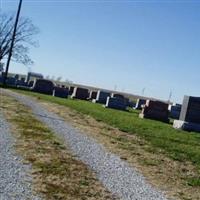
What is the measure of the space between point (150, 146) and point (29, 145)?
193 inches

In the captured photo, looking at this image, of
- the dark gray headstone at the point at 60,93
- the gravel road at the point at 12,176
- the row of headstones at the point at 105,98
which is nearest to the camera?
the gravel road at the point at 12,176

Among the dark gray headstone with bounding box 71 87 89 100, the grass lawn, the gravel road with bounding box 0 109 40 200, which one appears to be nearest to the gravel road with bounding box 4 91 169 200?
the grass lawn

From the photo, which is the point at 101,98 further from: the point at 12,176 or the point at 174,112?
the point at 12,176

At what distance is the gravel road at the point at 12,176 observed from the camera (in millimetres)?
6732

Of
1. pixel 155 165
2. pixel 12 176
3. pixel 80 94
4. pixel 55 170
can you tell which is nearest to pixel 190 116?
pixel 155 165

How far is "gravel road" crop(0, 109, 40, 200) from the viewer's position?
673cm

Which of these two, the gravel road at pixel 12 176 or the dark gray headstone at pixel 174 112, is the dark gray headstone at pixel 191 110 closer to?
the dark gray headstone at pixel 174 112

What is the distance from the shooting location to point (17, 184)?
288 inches

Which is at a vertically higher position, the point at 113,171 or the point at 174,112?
the point at 174,112

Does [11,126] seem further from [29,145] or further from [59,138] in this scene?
[29,145]

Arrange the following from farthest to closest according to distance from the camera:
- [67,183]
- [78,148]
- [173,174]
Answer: [78,148] < [173,174] < [67,183]

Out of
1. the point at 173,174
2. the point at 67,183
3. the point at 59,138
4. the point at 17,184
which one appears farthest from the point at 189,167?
the point at 17,184

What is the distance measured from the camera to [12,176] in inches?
307

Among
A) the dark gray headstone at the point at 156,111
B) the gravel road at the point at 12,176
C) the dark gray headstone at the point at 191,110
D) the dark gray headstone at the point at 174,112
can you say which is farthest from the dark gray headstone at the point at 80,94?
the gravel road at the point at 12,176
